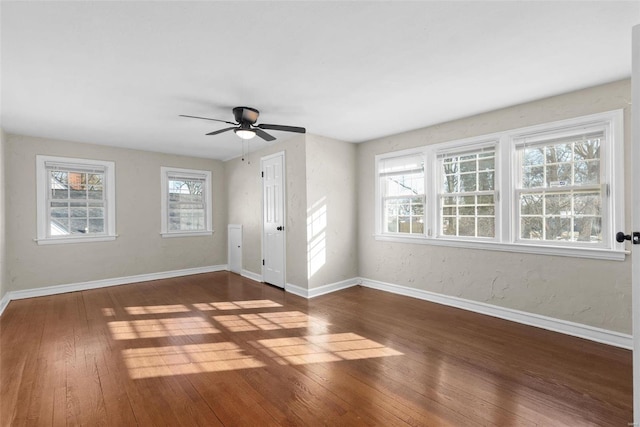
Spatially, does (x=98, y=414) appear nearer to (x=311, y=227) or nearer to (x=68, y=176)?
(x=311, y=227)

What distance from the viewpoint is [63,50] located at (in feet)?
6.84

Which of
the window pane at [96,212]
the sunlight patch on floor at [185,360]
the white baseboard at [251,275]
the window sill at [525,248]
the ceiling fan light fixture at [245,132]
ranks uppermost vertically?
the ceiling fan light fixture at [245,132]

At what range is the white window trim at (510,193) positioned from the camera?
8.82 ft

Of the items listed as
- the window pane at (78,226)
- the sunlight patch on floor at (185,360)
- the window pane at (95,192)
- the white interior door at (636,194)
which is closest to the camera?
the white interior door at (636,194)

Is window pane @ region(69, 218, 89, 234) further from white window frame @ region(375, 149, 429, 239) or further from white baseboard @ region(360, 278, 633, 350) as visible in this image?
white baseboard @ region(360, 278, 633, 350)

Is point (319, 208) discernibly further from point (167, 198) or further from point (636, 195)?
point (636, 195)

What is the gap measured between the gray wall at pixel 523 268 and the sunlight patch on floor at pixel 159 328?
8.95ft

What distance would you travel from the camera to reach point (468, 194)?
3703 millimetres

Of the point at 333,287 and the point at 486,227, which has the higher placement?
the point at 486,227

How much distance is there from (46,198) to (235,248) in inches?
122

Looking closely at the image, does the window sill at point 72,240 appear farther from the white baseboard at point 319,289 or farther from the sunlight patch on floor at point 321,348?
the sunlight patch on floor at point 321,348

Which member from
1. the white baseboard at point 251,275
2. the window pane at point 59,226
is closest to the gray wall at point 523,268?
the white baseboard at point 251,275

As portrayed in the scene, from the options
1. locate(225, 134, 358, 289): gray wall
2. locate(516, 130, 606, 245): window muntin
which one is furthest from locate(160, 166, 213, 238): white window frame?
locate(516, 130, 606, 245): window muntin

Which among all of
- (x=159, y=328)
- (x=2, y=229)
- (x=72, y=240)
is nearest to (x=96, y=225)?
(x=72, y=240)
